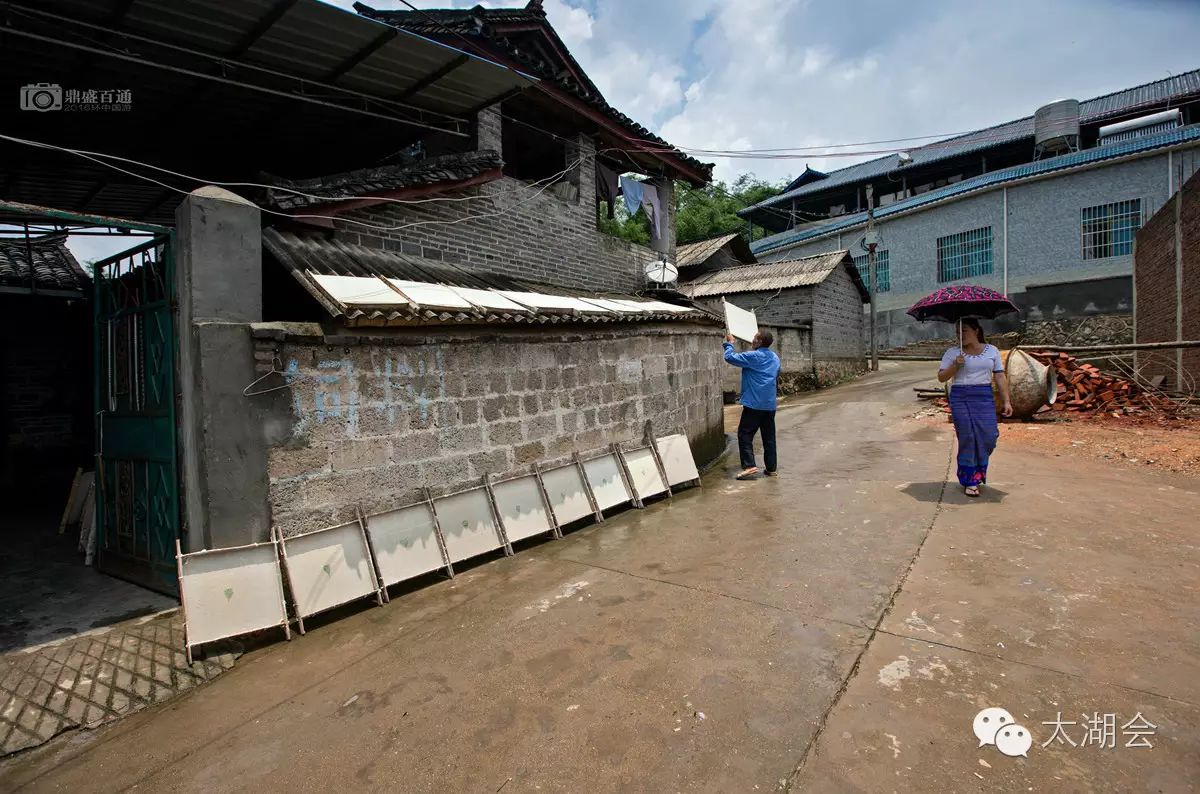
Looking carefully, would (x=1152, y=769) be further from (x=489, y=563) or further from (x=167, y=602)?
(x=167, y=602)

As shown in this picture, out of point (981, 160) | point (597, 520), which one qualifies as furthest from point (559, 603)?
point (981, 160)

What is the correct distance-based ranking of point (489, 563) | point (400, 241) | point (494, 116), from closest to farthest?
point (489, 563) < point (400, 241) < point (494, 116)

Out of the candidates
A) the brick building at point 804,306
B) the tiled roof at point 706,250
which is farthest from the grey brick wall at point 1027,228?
the tiled roof at point 706,250

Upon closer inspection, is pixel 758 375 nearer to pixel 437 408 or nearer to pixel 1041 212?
pixel 437 408

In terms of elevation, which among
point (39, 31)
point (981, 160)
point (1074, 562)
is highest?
point (981, 160)

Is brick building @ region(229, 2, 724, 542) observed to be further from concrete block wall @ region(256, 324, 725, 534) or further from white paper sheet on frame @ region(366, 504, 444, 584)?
white paper sheet on frame @ region(366, 504, 444, 584)

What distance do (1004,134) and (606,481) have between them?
27849 millimetres

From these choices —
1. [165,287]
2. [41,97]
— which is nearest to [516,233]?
[165,287]

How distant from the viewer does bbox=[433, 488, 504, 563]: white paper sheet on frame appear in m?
4.61

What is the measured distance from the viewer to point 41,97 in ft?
16.6

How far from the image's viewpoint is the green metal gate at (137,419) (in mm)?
4129

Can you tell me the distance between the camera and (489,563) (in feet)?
15.7

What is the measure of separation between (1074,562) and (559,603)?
136 inches

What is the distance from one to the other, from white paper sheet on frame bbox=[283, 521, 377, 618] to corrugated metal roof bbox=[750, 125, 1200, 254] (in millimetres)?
24069
